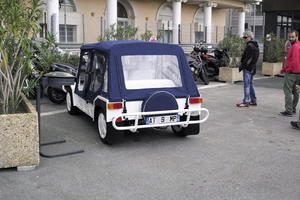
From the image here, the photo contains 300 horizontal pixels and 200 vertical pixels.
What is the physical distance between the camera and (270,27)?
19.3m

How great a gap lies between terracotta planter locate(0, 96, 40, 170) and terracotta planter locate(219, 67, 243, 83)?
404 inches

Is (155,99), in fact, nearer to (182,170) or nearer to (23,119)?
(182,170)

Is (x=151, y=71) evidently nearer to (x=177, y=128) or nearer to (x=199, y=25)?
(x=177, y=128)

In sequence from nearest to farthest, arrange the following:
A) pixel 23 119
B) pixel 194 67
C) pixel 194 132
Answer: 1. pixel 23 119
2. pixel 194 132
3. pixel 194 67

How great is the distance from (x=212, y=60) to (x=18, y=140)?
35.9 ft

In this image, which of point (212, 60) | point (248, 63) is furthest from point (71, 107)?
point (212, 60)

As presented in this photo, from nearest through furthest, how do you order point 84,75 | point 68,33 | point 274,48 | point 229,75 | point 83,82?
point 84,75 < point 83,82 < point 229,75 < point 274,48 < point 68,33

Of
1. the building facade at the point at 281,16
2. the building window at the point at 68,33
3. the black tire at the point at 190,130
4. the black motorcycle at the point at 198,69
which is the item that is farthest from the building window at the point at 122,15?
the black tire at the point at 190,130

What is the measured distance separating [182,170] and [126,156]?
903mm

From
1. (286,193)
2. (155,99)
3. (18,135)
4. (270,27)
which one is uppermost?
(270,27)

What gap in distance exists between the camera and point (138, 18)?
2602 cm

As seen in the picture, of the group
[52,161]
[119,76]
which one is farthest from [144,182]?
[119,76]

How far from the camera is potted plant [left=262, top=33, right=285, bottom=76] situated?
16.4 metres

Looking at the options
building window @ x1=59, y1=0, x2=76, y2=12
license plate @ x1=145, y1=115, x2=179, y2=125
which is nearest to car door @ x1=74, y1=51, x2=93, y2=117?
license plate @ x1=145, y1=115, x2=179, y2=125
